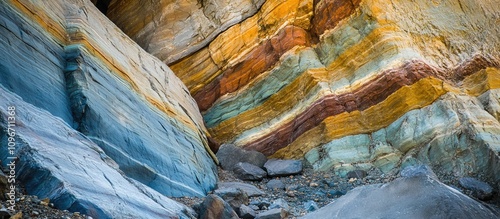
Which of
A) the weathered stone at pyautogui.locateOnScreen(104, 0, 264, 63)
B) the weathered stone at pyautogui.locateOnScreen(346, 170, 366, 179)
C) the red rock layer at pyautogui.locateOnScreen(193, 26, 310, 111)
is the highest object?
the weathered stone at pyautogui.locateOnScreen(104, 0, 264, 63)

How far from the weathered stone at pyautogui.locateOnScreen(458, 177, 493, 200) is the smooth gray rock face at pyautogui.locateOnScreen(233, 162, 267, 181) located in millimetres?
4505

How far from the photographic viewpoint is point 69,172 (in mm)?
5625

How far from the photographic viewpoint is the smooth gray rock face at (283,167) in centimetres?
1147

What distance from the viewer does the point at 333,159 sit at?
37.9ft

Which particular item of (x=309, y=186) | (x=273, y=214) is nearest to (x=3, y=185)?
(x=273, y=214)

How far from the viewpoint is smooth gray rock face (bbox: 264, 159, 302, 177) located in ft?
37.6

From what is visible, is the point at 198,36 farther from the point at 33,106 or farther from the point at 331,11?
the point at 33,106

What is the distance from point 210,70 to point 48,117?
8.12 metres

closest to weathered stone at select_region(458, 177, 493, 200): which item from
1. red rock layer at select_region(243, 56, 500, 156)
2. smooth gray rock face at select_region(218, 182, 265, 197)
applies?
red rock layer at select_region(243, 56, 500, 156)

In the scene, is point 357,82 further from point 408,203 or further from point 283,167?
point 408,203

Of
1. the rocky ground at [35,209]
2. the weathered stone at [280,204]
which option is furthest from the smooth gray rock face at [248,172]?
the rocky ground at [35,209]

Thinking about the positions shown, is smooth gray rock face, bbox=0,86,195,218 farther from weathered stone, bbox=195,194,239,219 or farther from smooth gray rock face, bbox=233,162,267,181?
smooth gray rock face, bbox=233,162,267,181

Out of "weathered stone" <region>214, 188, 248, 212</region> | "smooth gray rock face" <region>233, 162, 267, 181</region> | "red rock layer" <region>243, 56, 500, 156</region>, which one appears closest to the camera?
"weathered stone" <region>214, 188, 248, 212</region>

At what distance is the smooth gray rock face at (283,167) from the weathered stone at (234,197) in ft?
8.79
